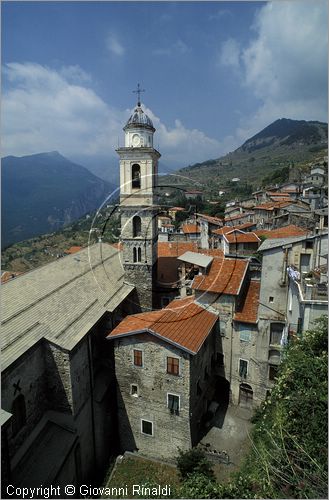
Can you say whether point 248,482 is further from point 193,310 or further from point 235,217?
point 235,217

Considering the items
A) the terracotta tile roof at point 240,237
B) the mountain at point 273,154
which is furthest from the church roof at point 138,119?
the mountain at point 273,154

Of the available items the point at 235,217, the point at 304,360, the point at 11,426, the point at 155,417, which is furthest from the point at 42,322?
the point at 235,217

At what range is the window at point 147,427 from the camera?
1858cm

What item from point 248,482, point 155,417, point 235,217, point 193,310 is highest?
point 235,217

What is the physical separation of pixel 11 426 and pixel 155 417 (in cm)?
829

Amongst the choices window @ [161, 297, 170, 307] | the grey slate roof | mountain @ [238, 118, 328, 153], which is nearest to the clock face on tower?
the grey slate roof

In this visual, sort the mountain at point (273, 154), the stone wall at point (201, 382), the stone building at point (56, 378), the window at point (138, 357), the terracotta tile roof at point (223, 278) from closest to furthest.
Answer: the stone building at point (56, 378) → the stone wall at point (201, 382) → the window at point (138, 357) → the terracotta tile roof at point (223, 278) → the mountain at point (273, 154)

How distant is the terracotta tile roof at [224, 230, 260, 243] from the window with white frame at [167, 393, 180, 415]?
16.2m

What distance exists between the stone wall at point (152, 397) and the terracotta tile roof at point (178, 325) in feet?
1.96

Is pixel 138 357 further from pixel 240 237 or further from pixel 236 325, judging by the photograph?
pixel 240 237

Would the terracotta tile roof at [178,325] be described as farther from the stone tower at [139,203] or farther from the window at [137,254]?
the window at [137,254]

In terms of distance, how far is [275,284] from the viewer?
19625 mm

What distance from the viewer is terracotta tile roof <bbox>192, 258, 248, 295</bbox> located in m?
21.1

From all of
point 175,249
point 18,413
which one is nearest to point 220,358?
point 175,249
